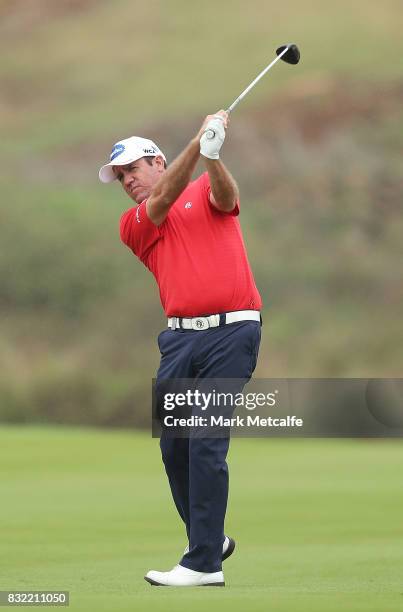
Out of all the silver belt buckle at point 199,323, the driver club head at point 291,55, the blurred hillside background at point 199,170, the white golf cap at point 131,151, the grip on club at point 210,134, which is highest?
the blurred hillside background at point 199,170

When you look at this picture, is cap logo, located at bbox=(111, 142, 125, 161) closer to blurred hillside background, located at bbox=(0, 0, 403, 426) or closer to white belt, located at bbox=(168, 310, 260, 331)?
white belt, located at bbox=(168, 310, 260, 331)

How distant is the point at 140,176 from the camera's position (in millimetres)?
6598

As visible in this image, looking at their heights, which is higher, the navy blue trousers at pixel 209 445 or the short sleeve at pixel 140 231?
the short sleeve at pixel 140 231

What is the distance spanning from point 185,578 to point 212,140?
1797 millimetres

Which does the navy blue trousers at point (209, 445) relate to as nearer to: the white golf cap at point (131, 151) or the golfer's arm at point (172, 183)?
the golfer's arm at point (172, 183)

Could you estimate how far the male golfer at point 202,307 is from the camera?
245 inches

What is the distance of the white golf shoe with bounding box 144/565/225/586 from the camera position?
6.22 meters

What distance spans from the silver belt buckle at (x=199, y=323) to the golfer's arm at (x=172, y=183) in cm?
44

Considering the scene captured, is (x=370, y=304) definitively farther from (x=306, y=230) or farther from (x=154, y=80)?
(x=154, y=80)

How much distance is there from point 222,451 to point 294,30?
45.1 metres

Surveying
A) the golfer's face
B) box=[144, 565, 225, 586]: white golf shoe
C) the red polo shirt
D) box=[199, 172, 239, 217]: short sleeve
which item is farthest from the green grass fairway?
the golfer's face

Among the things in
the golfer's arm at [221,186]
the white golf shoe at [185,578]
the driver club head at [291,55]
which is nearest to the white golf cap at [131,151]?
the golfer's arm at [221,186]

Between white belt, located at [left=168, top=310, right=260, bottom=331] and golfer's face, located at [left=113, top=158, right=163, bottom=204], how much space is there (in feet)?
2.03

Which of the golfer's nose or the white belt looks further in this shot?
the golfer's nose
